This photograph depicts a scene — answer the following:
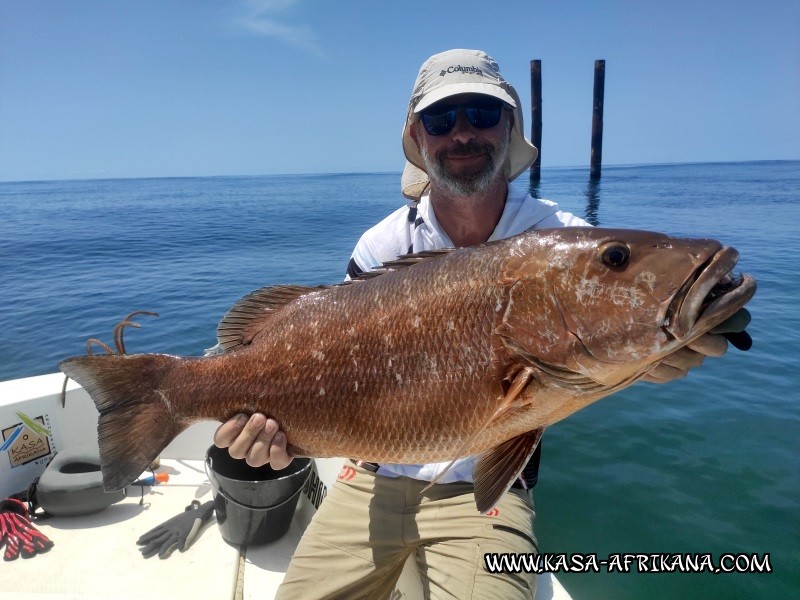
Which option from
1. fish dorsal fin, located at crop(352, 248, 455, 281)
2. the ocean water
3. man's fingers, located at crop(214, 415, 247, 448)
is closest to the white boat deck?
A: man's fingers, located at crop(214, 415, 247, 448)

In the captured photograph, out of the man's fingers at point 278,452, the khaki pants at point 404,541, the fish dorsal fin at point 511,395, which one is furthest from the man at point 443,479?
the fish dorsal fin at point 511,395

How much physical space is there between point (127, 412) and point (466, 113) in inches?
97.9

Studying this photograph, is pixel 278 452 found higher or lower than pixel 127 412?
lower

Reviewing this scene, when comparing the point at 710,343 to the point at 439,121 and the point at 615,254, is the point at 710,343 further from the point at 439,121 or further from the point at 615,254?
the point at 439,121

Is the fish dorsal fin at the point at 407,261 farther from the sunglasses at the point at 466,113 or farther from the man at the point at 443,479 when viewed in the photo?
the sunglasses at the point at 466,113

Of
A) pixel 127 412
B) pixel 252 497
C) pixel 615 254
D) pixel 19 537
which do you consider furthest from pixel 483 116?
pixel 19 537

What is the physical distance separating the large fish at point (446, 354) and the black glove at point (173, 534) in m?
1.60

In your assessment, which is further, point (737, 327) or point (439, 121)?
point (439, 121)

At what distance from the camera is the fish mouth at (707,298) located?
62.9 inches

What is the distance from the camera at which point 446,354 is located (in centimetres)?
200

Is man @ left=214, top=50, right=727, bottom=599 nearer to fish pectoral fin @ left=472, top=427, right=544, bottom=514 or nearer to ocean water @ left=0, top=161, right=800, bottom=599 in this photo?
fish pectoral fin @ left=472, top=427, right=544, bottom=514

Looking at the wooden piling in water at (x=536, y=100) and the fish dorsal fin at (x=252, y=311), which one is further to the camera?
the wooden piling in water at (x=536, y=100)

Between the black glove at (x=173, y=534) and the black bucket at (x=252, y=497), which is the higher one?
the black bucket at (x=252, y=497)

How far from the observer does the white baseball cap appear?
3.10m
